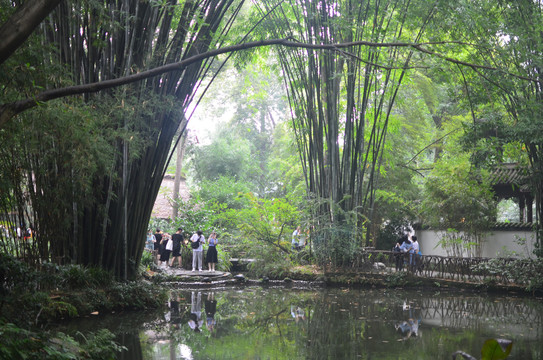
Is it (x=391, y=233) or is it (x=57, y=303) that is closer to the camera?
(x=57, y=303)

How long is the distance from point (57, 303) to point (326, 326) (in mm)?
2792

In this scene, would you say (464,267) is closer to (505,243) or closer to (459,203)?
(459,203)

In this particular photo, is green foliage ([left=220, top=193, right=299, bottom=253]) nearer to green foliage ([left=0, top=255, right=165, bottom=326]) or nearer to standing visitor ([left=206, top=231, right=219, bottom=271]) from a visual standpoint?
standing visitor ([left=206, top=231, right=219, bottom=271])

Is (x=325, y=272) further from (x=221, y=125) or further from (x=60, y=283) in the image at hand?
(x=221, y=125)

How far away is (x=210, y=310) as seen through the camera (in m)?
6.43

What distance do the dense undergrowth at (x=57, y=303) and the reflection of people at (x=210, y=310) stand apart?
0.66 metres

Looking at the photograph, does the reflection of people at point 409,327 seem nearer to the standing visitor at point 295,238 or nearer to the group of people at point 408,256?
the group of people at point 408,256

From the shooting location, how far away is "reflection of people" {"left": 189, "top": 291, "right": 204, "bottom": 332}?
523 cm

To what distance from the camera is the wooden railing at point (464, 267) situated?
8.38 metres

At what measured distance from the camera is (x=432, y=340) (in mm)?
4500

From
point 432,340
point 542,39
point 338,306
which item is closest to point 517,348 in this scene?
point 432,340

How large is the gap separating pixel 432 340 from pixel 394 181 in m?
10.4

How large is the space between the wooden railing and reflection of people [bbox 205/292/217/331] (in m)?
3.22

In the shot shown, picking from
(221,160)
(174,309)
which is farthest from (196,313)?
(221,160)
